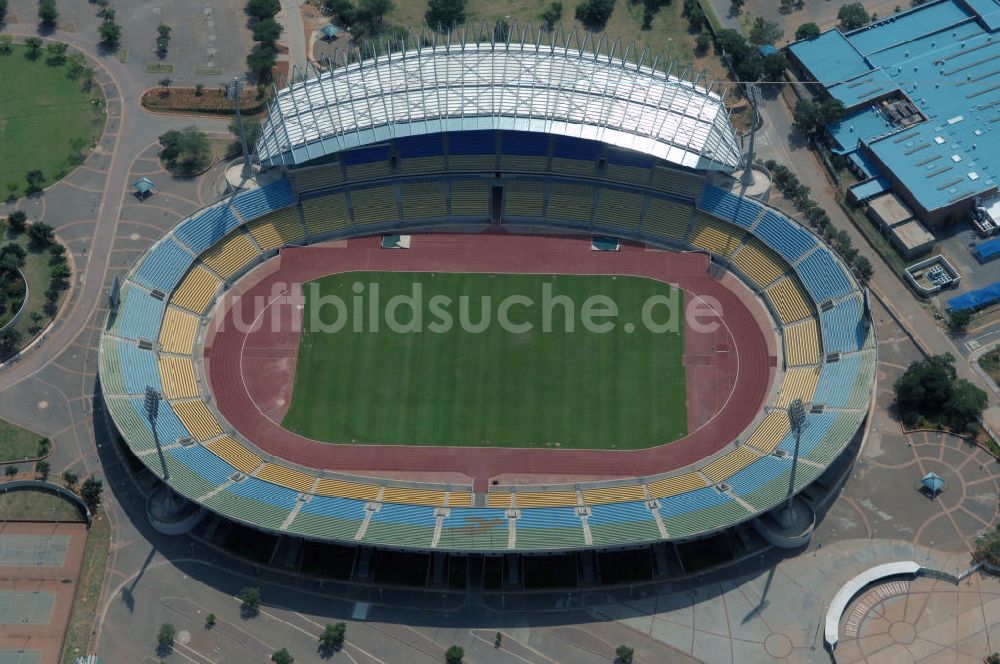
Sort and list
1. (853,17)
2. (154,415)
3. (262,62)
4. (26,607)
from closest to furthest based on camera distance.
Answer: (154,415)
(26,607)
(262,62)
(853,17)

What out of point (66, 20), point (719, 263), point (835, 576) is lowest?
point (835, 576)

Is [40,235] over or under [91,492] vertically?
over

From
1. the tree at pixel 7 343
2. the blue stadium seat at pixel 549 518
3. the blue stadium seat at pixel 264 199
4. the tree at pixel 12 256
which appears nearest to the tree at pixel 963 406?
the blue stadium seat at pixel 549 518

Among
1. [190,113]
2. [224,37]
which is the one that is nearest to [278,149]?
[190,113]

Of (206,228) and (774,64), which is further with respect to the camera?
(774,64)

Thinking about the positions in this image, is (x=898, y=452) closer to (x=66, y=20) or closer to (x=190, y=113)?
(x=190, y=113)

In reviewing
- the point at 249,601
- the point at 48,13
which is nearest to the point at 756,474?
the point at 249,601

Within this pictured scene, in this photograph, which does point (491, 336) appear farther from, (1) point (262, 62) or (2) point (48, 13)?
(2) point (48, 13)

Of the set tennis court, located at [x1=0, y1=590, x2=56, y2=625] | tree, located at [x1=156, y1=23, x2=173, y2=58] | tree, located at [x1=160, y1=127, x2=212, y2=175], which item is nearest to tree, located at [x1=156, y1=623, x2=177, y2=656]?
tennis court, located at [x1=0, y1=590, x2=56, y2=625]

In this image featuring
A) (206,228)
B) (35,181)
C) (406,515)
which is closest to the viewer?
(406,515)
